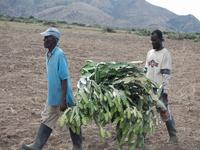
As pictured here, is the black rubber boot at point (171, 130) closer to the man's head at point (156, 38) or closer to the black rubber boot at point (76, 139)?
the man's head at point (156, 38)

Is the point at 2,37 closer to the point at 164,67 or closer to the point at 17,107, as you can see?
the point at 17,107

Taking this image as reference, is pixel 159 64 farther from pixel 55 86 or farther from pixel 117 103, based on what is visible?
pixel 55 86

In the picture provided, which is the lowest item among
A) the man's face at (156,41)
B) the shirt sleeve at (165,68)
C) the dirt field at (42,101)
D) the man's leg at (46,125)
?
the dirt field at (42,101)

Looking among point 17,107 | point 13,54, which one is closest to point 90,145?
point 17,107

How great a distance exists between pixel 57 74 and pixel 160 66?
162 centimetres

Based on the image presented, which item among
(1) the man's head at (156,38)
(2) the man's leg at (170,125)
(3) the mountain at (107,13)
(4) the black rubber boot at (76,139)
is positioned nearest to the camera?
(4) the black rubber boot at (76,139)

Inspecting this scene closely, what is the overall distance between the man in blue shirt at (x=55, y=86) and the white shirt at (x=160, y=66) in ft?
4.58

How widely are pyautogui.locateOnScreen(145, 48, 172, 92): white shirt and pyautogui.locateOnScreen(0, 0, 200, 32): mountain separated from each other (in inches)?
4590

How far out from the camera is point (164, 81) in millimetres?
6445

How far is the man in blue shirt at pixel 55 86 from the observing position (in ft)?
18.5

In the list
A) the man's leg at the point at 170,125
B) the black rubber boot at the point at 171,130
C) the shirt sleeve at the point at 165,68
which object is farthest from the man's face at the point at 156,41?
the black rubber boot at the point at 171,130

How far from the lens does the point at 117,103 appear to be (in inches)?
205

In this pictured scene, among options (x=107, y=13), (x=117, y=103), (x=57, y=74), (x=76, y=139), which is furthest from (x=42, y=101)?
(x=107, y=13)

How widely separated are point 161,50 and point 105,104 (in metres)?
1.64
